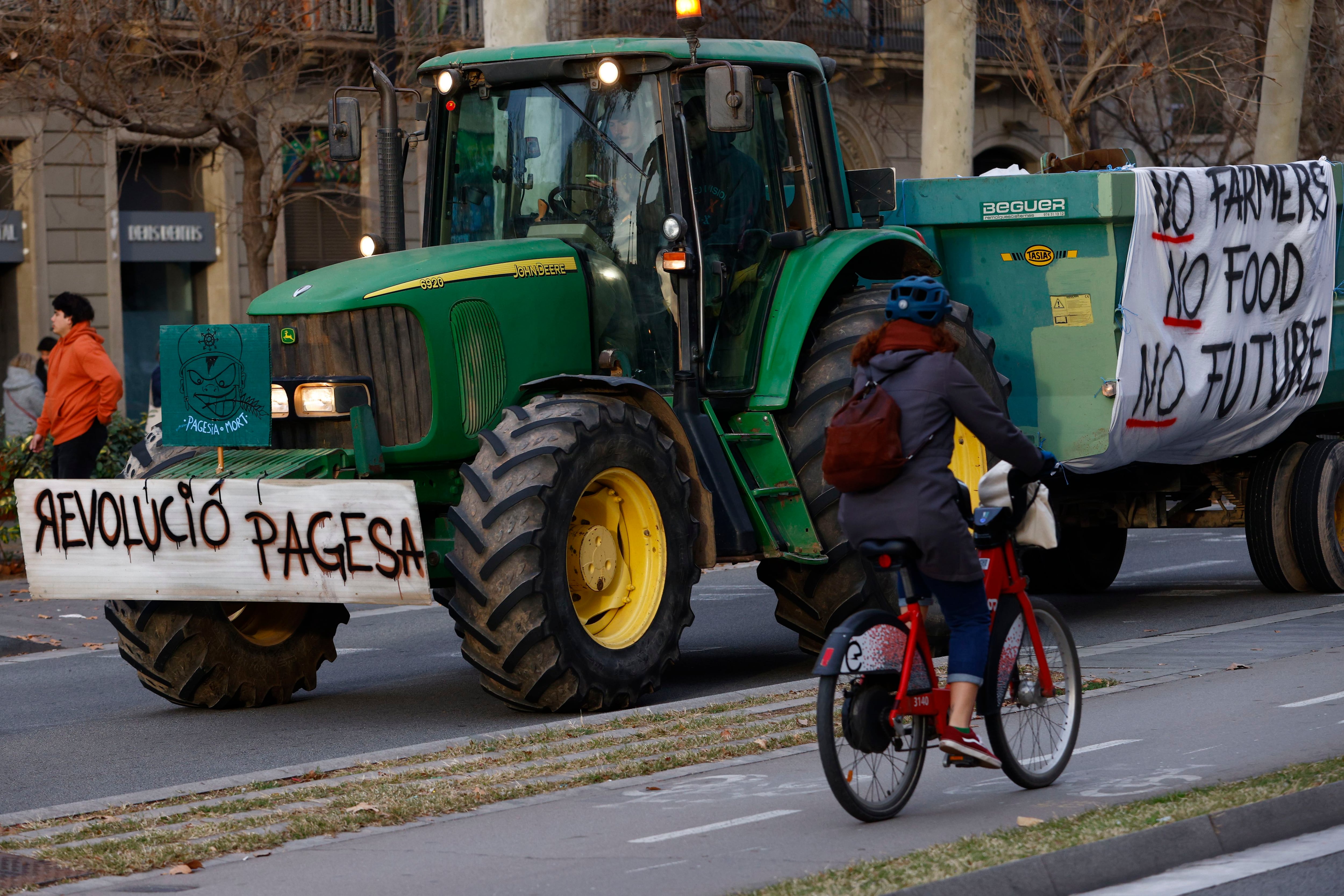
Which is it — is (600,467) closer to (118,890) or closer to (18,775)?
(18,775)

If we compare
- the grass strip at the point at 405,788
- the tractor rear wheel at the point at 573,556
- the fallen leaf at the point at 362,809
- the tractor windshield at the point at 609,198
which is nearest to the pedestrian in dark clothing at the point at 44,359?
the tractor windshield at the point at 609,198

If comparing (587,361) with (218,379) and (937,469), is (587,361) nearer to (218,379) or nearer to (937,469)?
(218,379)

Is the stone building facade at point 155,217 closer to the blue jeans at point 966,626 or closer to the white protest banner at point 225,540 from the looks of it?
the white protest banner at point 225,540

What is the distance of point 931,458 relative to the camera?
20.9 feet

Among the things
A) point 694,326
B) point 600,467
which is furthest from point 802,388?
point 600,467

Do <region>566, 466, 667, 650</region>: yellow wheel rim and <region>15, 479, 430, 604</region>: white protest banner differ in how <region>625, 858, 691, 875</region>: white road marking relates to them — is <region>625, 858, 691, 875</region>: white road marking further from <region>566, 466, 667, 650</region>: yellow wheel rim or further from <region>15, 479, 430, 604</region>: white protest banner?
<region>566, 466, 667, 650</region>: yellow wheel rim

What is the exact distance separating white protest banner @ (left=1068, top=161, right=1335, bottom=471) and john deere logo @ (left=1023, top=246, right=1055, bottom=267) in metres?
0.41

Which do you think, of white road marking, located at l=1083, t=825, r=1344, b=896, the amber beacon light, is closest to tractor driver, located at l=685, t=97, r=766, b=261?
the amber beacon light

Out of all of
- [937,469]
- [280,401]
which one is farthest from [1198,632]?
[280,401]

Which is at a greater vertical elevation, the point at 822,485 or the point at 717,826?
the point at 822,485

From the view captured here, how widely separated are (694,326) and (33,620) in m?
5.98

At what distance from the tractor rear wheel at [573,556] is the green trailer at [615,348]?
0.5 inches

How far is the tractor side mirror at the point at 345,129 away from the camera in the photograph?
32.3 feet

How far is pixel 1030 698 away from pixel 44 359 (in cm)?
1581
